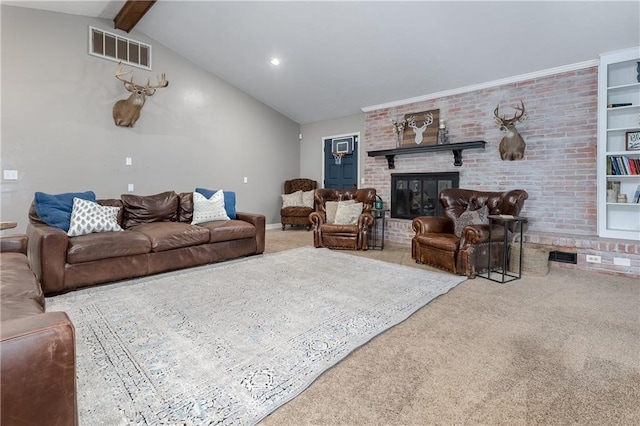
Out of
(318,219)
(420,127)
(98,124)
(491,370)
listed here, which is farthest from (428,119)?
(98,124)

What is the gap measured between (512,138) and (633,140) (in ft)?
3.95

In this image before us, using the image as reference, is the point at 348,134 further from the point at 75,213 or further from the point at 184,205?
the point at 75,213

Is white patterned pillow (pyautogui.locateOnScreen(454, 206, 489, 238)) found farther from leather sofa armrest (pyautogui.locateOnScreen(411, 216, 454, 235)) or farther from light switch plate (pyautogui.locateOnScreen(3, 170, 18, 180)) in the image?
light switch plate (pyautogui.locateOnScreen(3, 170, 18, 180))

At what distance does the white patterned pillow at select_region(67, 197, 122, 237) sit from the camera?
10.4 feet

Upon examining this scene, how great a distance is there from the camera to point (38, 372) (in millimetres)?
819

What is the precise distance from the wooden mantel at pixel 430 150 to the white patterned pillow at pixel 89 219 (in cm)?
421

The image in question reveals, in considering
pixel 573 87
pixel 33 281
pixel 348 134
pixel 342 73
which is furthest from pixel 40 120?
pixel 573 87

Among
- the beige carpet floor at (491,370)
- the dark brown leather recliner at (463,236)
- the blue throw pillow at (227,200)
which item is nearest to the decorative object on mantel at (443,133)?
the dark brown leather recliner at (463,236)

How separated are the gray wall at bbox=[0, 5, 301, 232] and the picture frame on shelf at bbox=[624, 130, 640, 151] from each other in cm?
581

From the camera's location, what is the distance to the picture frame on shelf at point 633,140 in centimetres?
360

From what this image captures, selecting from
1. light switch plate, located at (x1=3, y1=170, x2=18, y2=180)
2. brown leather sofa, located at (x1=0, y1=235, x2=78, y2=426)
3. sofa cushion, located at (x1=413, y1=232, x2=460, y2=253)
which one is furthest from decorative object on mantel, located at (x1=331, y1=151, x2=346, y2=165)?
brown leather sofa, located at (x1=0, y1=235, x2=78, y2=426)

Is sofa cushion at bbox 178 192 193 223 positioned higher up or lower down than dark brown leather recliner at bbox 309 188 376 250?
higher up

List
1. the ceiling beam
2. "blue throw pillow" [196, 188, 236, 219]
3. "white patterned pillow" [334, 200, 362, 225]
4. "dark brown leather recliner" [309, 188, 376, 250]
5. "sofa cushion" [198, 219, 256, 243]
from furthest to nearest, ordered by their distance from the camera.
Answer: "white patterned pillow" [334, 200, 362, 225] → "dark brown leather recliner" [309, 188, 376, 250] → "blue throw pillow" [196, 188, 236, 219] → the ceiling beam → "sofa cushion" [198, 219, 256, 243]

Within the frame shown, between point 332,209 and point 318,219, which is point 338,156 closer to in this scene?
point 332,209
